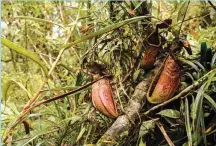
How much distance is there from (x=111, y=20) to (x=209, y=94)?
0.92 feet

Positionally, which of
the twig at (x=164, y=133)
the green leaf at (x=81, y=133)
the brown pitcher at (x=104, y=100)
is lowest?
the green leaf at (x=81, y=133)

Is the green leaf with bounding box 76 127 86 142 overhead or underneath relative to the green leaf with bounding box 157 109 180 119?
underneath

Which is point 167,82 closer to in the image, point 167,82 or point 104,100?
point 167,82

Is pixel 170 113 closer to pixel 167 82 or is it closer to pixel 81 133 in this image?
pixel 167 82

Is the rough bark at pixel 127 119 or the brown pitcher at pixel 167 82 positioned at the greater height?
the brown pitcher at pixel 167 82

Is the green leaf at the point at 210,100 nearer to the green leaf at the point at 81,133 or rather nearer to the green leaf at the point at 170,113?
the green leaf at the point at 170,113

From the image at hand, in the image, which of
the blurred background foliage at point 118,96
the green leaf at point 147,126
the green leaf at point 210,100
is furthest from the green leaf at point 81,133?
the green leaf at point 210,100

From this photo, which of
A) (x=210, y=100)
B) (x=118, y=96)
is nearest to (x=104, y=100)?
(x=118, y=96)

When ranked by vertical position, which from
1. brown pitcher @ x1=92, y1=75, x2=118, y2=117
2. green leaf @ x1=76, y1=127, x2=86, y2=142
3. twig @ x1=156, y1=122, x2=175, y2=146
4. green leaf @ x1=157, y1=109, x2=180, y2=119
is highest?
brown pitcher @ x1=92, y1=75, x2=118, y2=117

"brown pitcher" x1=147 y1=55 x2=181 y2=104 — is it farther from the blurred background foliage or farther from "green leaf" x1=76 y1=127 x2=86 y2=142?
"green leaf" x1=76 y1=127 x2=86 y2=142

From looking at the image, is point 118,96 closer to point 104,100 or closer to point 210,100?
point 104,100

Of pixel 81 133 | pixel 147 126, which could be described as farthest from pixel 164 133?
pixel 81 133

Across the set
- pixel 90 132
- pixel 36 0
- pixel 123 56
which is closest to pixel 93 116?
pixel 90 132

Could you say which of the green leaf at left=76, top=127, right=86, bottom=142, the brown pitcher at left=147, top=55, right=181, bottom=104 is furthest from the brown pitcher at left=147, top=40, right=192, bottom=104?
the green leaf at left=76, top=127, right=86, bottom=142
